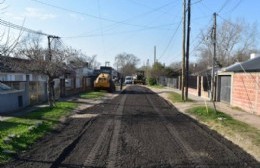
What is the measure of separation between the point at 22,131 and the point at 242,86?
1540 centimetres

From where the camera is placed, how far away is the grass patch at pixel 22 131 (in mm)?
10962

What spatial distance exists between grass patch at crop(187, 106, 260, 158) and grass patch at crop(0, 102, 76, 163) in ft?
21.0

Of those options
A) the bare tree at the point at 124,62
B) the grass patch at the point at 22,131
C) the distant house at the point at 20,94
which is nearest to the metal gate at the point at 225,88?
the grass patch at the point at 22,131

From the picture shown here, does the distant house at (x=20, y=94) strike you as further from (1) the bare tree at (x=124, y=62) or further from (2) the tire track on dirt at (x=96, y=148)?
(1) the bare tree at (x=124, y=62)

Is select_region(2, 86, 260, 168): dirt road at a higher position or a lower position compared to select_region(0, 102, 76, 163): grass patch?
lower

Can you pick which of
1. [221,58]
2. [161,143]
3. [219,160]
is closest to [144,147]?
[161,143]

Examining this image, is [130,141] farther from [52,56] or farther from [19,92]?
[52,56]

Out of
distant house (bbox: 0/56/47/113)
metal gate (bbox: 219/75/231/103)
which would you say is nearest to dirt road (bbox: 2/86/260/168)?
distant house (bbox: 0/56/47/113)

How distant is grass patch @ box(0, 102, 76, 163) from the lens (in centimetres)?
1096

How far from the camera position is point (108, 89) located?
48.9 metres

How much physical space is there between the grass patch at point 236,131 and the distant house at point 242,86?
3104mm

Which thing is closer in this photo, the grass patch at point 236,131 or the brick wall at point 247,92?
the grass patch at point 236,131

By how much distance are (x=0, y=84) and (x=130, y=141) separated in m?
13.0

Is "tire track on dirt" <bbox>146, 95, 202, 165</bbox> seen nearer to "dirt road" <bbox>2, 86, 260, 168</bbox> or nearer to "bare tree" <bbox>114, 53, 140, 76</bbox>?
"dirt road" <bbox>2, 86, 260, 168</bbox>
